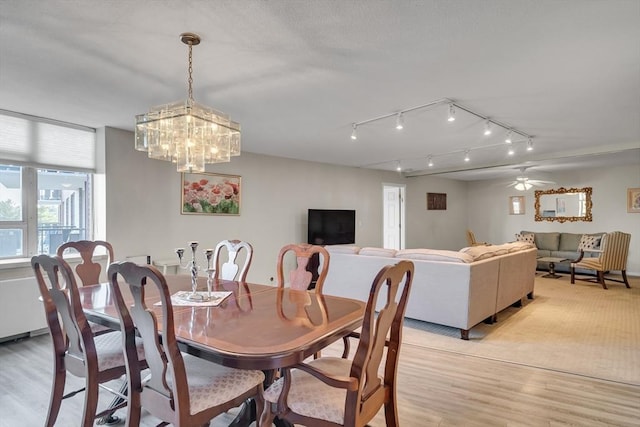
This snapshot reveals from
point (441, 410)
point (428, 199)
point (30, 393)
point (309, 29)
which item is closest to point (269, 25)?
point (309, 29)

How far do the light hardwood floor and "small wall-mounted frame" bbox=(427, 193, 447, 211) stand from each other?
256 inches

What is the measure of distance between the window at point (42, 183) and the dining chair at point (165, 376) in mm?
3143

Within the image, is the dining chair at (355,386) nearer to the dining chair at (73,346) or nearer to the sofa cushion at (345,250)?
the dining chair at (73,346)

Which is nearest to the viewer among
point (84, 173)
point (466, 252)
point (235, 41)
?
point (235, 41)

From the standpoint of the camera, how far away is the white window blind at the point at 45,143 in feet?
11.9

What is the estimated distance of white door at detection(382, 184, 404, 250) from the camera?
8586mm

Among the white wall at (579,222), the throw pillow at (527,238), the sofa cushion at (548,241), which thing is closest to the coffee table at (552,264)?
the sofa cushion at (548,241)

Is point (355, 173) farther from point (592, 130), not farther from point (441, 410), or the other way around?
point (441, 410)

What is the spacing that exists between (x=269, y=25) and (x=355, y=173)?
564cm

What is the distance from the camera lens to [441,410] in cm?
234

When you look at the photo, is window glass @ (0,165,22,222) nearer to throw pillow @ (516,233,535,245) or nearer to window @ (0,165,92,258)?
window @ (0,165,92,258)

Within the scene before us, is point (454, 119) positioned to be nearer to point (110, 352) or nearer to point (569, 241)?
point (110, 352)

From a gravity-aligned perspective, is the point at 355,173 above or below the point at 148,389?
above

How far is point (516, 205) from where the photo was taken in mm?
9375
